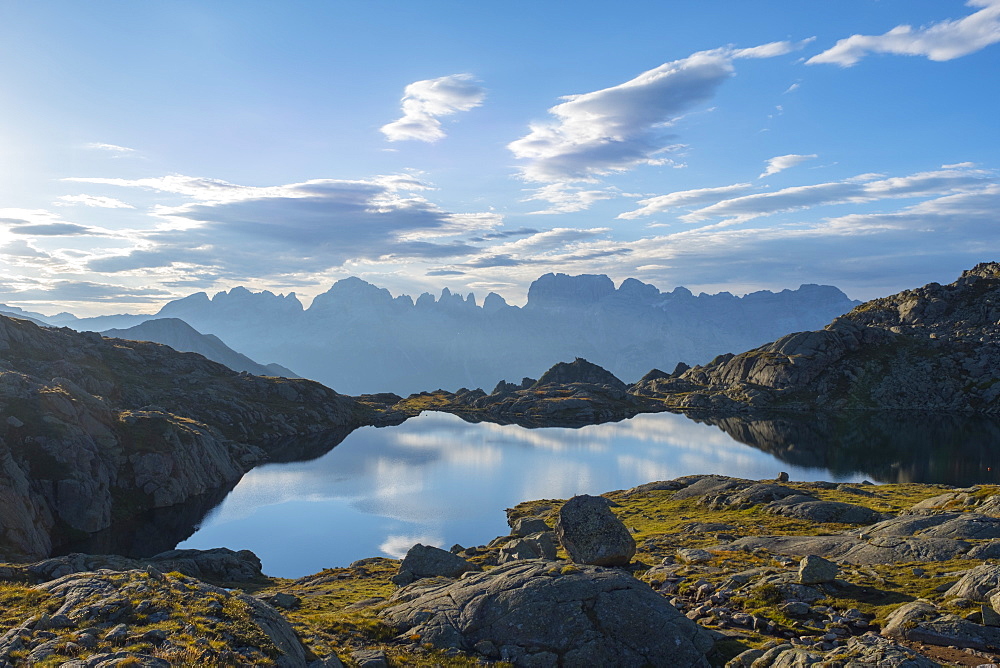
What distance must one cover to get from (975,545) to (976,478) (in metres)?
101

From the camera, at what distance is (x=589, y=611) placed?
1157 inches

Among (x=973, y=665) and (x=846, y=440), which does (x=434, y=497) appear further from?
(x=846, y=440)

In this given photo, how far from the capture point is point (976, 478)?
118625mm

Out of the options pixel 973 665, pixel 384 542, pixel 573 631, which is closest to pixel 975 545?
pixel 973 665

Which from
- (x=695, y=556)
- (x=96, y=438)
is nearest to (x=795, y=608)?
(x=695, y=556)

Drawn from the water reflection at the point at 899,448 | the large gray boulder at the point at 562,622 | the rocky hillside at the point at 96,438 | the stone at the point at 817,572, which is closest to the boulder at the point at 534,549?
the large gray boulder at the point at 562,622

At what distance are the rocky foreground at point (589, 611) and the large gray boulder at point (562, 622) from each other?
0.27ft

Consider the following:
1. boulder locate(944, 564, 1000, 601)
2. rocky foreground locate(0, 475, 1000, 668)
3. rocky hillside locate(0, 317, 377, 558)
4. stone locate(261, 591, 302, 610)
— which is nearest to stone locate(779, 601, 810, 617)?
rocky foreground locate(0, 475, 1000, 668)

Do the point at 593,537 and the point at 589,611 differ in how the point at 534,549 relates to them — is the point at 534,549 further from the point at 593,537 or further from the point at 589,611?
the point at 589,611

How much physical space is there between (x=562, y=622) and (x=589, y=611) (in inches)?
59.2

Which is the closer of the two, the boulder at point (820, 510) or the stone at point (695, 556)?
Result: the stone at point (695, 556)

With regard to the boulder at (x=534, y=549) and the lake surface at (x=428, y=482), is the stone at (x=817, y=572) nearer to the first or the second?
the boulder at (x=534, y=549)

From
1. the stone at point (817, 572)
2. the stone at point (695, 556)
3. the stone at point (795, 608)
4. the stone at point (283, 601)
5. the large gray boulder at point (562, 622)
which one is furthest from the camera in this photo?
the stone at point (695, 556)

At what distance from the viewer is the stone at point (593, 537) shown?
51344 mm
